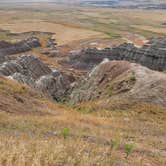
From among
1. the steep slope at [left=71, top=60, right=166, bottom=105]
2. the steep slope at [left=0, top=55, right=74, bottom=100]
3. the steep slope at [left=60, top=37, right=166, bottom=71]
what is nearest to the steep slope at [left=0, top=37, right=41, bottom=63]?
the steep slope at [left=60, top=37, right=166, bottom=71]

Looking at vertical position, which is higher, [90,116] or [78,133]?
[78,133]

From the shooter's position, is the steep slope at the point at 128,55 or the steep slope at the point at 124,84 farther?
the steep slope at the point at 128,55

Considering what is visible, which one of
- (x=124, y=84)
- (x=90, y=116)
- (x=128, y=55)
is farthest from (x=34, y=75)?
(x=90, y=116)

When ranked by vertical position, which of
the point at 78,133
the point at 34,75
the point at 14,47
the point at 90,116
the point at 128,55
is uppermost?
the point at 78,133

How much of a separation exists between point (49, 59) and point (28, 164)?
89592 millimetres

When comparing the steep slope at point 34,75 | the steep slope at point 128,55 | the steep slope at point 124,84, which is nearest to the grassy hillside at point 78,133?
the steep slope at point 124,84

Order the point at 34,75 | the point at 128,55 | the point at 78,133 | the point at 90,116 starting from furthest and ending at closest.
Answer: the point at 128,55 < the point at 34,75 < the point at 90,116 < the point at 78,133

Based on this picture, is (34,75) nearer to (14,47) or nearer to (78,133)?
(78,133)

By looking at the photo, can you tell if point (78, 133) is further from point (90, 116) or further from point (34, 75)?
point (34, 75)

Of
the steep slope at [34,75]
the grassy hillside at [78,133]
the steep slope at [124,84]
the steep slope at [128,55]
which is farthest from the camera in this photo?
the steep slope at [128,55]

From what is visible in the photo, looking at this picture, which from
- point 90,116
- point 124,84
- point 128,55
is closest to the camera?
A: point 90,116

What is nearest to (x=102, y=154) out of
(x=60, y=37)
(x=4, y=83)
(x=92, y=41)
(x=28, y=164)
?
(x=28, y=164)

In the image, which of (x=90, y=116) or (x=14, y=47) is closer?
(x=90, y=116)

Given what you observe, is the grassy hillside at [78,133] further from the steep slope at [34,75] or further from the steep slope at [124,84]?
the steep slope at [34,75]
